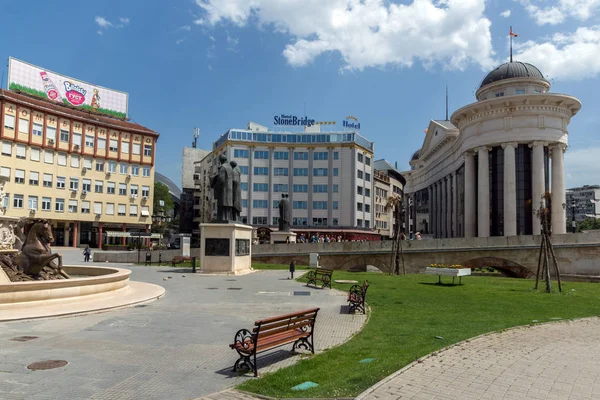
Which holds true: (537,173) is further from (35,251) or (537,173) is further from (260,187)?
(35,251)

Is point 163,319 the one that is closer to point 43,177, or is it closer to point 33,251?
point 33,251

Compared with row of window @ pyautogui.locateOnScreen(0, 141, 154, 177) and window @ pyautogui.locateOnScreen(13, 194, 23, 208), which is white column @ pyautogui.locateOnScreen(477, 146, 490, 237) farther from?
window @ pyautogui.locateOnScreen(13, 194, 23, 208)

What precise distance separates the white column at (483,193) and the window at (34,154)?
54.1m

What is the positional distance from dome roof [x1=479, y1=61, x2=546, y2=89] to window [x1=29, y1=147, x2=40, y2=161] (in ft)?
192

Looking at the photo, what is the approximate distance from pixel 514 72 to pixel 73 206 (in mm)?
59822

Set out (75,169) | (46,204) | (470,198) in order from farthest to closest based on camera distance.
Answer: (75,169) < (470,198) < (46,204)

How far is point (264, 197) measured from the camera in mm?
76375

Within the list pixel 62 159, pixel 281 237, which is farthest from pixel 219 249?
pixel 62 159

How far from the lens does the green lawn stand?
6.64 metres

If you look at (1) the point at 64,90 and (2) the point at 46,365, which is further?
(1) the point at 64,90

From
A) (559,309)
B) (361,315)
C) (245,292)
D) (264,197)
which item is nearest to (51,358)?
(361,315)

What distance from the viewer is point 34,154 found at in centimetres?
5694

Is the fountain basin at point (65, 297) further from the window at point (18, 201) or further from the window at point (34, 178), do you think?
the window at point (34, 178)

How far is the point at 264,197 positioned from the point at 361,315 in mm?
63984
